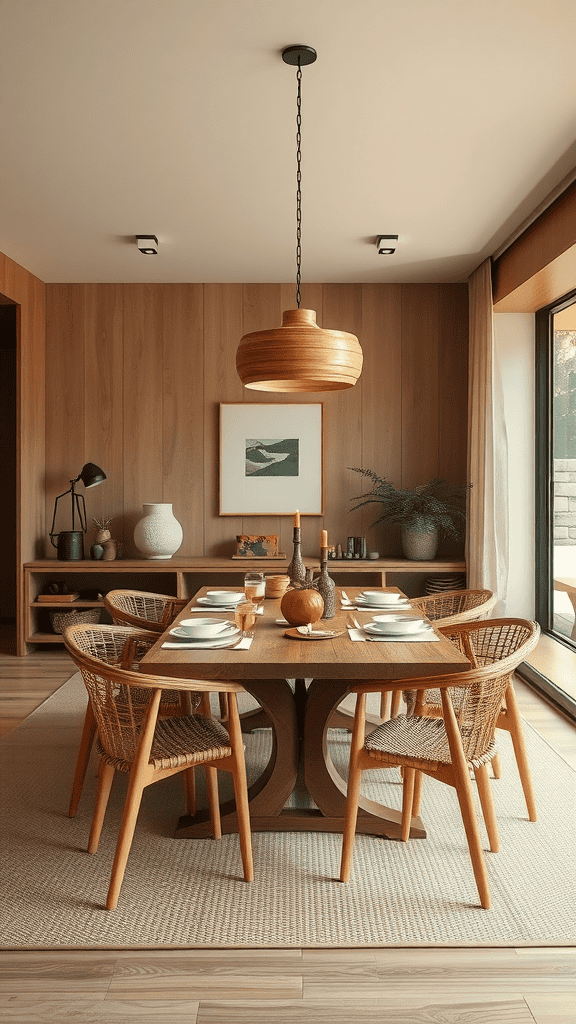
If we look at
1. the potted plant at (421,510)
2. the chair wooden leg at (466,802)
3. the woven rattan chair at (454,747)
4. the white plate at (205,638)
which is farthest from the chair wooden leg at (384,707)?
the potted plant at (421,510)

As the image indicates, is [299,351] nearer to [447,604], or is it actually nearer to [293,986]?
[447,604]

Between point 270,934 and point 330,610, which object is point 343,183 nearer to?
point 330,610

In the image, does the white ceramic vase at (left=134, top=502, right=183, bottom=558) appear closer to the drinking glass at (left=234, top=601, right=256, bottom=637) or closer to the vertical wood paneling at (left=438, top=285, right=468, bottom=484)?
the vertical wood paneling at (left=438, top=285, right=468, bottom=484)

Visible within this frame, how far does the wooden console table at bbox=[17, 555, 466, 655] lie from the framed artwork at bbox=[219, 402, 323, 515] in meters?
0.51

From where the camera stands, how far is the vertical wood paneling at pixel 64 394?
601 cm

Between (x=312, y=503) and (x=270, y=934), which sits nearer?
(x=270, y=934)

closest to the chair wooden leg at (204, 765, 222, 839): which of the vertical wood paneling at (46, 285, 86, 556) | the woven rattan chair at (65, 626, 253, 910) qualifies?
the woven rattan chair at (65, 626, 253, 910)

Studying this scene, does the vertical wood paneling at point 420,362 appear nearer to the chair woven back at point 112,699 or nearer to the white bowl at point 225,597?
the white bowl at point 225,597

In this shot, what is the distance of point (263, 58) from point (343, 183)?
4.05ft

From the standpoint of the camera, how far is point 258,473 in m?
6.00

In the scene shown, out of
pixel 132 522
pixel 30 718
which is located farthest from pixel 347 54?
pixel 132 522

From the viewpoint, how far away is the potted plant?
18.2ft

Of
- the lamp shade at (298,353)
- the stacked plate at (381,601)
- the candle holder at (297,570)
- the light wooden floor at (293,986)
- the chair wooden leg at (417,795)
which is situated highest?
the lamp shade at (298,353)

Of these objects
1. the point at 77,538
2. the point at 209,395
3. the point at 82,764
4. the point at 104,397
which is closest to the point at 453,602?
the point at 82,764
